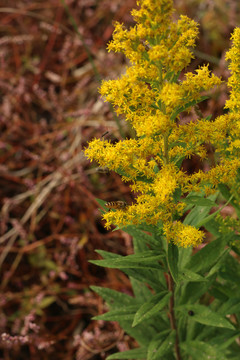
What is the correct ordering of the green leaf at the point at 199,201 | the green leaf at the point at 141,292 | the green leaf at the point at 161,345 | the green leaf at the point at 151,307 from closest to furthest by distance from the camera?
the green leaf at the point at 199,201 → the green leaf at the point at 151,307 → the green leaf at the point at 161,345 → the green leaf at the point at 141,292

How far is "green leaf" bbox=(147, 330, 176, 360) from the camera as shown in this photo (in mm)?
1988

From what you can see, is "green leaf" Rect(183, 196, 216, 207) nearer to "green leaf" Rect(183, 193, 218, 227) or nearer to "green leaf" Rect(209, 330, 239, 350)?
"green leaf" Rect(183, 193, 218, 227)

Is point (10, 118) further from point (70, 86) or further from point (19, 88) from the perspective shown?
point (70, 86)

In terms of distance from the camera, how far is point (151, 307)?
6.31ft

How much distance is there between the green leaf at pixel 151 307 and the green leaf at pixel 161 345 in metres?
0.24

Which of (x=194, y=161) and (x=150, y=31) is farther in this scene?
(x=194, y=161)

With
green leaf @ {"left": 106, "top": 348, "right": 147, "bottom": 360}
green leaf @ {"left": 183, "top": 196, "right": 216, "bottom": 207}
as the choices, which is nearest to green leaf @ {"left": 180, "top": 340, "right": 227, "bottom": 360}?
green leaf @ {"left": 106, "top": 348, "right": 147, "bottom": 360}

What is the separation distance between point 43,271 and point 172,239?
6.66 feet

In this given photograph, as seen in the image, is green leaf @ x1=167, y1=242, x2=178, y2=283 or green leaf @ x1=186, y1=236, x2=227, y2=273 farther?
green leaf @ x1=186, y1=236, x2=227, y2=273

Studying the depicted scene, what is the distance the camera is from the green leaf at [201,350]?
2.00 metres

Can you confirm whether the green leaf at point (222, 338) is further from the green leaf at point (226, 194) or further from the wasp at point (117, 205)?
the wasp at point (117, 205)

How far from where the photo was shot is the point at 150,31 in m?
1.58

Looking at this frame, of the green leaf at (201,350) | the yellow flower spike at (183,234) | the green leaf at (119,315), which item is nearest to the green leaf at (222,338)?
the green leaf at (201,350)

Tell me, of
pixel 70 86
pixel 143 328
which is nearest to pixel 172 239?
pixel 143 328
